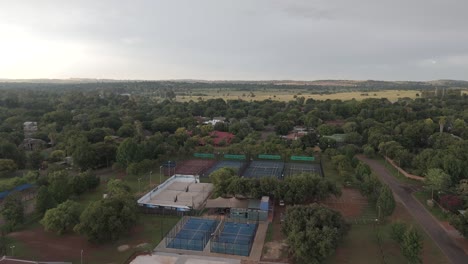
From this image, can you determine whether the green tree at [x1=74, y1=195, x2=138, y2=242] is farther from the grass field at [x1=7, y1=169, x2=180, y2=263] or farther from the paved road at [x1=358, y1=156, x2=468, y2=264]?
the paved road at [x1=358, y1=156, x2=468, y2=264]

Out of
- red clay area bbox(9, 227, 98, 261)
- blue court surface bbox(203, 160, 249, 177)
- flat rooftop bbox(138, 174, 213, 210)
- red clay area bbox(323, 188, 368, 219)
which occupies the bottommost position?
red clay area bbox(9, 227, 98, 261)

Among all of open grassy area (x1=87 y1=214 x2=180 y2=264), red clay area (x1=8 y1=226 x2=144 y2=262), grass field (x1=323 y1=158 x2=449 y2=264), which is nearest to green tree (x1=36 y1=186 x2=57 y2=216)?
red clay area (x1=8 y1=226 x2=144 y2=262)

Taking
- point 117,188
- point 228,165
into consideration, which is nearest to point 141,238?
point 117,188

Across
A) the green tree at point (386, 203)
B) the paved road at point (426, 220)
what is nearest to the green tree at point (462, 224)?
the paved road at point (426, 220)

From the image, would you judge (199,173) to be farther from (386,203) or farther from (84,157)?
(386,203)

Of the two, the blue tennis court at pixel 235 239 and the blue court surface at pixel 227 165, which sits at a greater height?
the blue court surface at pixel 227 165

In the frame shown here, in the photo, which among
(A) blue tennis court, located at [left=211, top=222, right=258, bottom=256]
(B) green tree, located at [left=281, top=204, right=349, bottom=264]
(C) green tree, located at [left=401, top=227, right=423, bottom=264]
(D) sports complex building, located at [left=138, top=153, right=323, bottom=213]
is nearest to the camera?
(B) green tree, located at [left=281, top=204, right=349, bottom=264]

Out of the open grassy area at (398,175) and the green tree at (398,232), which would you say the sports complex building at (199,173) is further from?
the green tree at (398,232)
